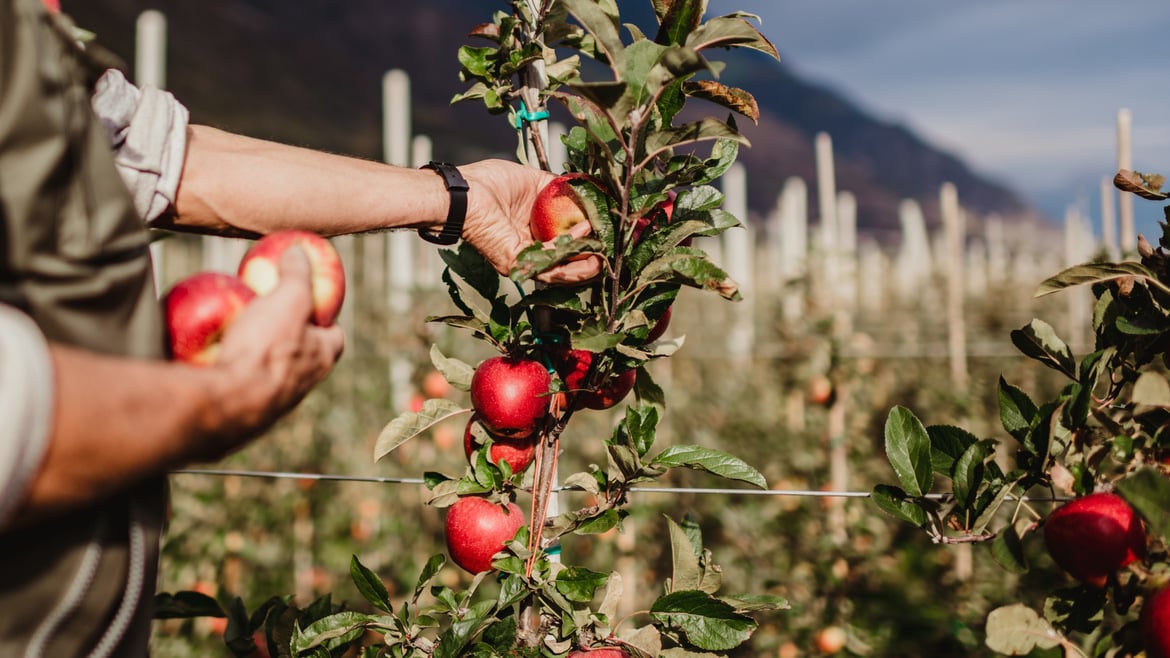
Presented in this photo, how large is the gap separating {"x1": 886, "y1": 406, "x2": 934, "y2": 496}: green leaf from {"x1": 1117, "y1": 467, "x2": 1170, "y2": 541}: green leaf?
0.86ft

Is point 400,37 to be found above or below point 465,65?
above

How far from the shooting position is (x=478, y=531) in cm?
111

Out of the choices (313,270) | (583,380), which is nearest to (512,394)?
(583,380)

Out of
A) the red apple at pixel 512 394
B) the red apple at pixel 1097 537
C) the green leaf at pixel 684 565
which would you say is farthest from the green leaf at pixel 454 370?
the red apple at pixel 1097 537

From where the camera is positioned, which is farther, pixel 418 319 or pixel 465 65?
pixel 418 319

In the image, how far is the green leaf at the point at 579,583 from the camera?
103 centimetres

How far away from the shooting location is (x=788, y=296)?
4.09 metres

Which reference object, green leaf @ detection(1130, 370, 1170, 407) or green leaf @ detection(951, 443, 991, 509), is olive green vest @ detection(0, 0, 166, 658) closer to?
green leaf @ detection(951, 443, 991, 509)

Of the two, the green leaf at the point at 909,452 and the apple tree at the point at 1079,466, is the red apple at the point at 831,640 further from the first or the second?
the green leaf at the point at 909,452

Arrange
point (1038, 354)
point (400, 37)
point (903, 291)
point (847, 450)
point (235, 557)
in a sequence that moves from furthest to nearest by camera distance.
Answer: point (400, 37) → point (903, 291) → point (847, 450) → point (235, 557) → point (1038, 354)

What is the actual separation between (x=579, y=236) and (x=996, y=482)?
60 centimetres

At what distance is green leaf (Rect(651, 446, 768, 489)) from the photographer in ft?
3.39

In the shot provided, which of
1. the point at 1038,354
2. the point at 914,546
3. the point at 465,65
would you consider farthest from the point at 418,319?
the point at 1038,354

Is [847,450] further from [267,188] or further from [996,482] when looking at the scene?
[267,188]
